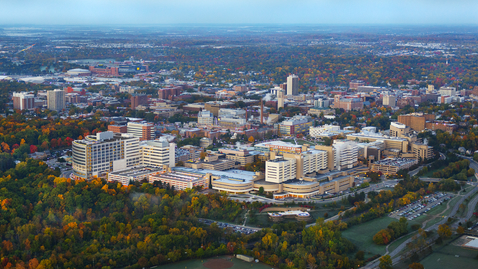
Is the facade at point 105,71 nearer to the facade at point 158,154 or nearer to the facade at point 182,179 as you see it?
the facade at point 158,154

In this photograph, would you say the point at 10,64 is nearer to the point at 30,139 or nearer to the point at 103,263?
the point at 30,139

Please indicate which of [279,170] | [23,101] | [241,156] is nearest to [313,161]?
[279,170]

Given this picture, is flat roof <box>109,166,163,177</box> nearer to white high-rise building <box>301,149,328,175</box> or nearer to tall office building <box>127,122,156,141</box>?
white high-rise building <box>301,149,328,175</box>

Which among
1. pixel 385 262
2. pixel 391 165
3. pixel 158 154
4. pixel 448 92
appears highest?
pixel 448 92

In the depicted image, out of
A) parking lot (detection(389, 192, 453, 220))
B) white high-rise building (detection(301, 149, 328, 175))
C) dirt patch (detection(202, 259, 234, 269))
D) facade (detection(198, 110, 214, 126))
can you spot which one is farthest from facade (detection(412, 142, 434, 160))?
Answer: dirt patch (detection(202, 259, 234, 269))

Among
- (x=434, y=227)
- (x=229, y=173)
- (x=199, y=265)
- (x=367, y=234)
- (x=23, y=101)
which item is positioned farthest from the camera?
(x=23, y=101)

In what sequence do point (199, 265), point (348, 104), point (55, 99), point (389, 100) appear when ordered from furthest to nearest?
point (389, 100) < point (348, 104) < point (55, 99) < point (199, 265)

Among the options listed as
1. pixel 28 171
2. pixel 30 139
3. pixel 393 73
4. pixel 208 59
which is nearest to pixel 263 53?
pixel 208 59

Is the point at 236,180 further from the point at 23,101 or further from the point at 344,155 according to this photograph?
the point at 23,101
